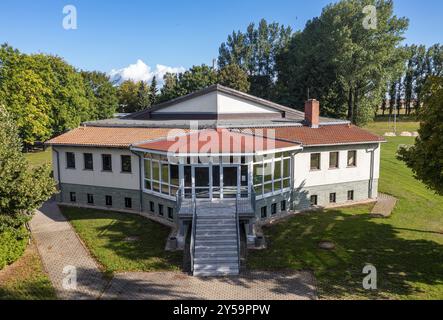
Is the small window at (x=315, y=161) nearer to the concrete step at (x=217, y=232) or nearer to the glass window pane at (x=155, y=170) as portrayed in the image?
the concrete step at (x=217, y=232)

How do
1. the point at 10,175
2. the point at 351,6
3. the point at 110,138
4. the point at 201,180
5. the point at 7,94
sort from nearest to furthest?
the point at 10,175 → the point at 201,180 → the point at 110,138 → the point at 7,94 → the point at 351,6

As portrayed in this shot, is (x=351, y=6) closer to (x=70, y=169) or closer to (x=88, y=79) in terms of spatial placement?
(x=70, y=169)

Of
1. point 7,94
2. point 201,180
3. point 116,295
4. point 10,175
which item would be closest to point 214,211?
point 201,180

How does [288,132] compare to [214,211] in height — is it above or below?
above

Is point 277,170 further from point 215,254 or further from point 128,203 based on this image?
point 128,203

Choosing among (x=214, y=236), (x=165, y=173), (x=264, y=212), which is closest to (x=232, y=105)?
(x=165, y=173)

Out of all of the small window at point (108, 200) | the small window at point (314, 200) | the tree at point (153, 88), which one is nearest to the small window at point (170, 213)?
the small window at point (108, 200)
